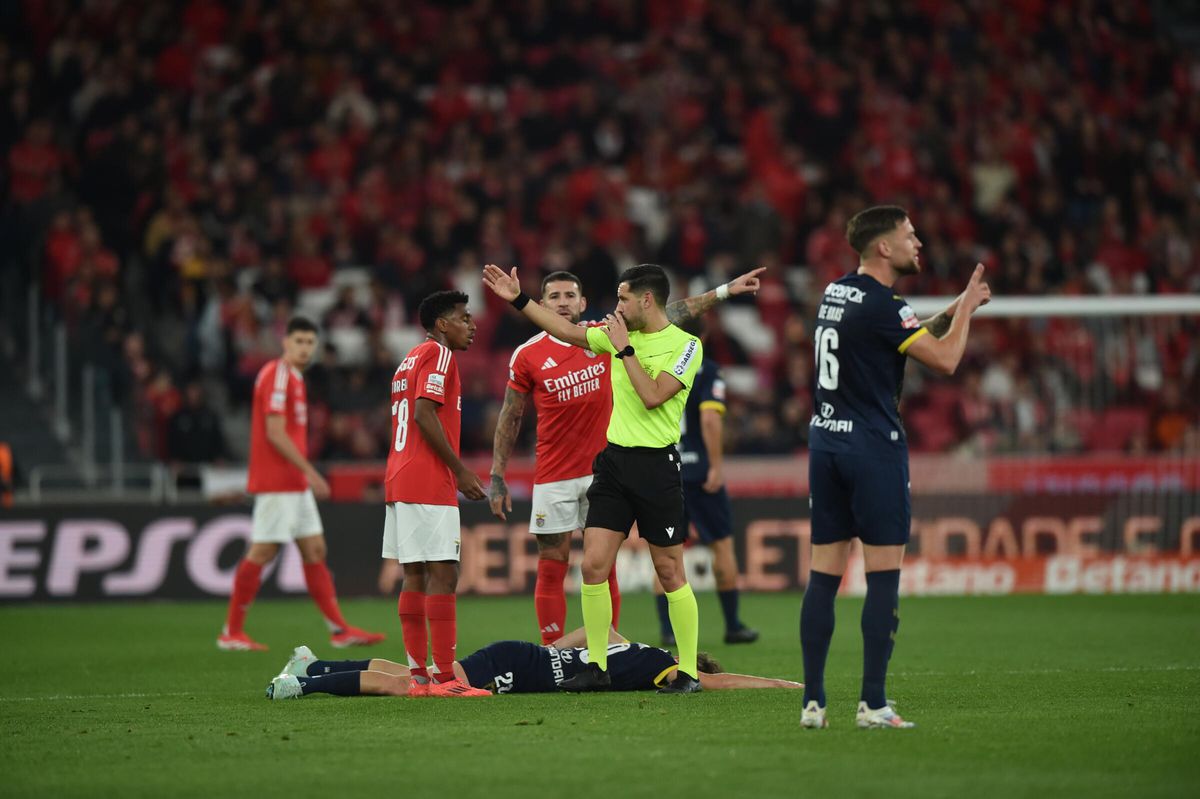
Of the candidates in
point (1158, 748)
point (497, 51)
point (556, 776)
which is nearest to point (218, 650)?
point (556, 776)

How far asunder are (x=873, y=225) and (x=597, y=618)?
3130 millimetres

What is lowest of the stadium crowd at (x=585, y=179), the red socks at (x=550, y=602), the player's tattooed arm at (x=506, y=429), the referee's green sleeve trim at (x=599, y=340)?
the red socks at (x=550, y=602)

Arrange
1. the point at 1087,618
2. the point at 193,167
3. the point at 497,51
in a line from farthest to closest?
the point at 497,51 → the point at 193,167 → the point at 1087,618

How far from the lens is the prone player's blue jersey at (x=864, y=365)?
773 cm

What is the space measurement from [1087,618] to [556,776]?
9692 mm

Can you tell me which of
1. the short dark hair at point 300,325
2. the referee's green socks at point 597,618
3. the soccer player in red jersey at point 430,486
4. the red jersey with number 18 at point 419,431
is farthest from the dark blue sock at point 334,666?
the short dark hair at point 300,325

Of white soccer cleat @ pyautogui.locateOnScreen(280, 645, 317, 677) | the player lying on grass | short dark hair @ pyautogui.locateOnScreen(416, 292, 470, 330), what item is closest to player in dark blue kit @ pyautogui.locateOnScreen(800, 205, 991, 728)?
the player lying on grass

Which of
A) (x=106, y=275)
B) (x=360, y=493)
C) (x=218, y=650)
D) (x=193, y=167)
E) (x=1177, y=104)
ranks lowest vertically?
(x=218, y=650)

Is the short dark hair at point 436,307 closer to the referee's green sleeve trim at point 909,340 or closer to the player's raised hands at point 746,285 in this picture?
the player's raised hands at point 746,285

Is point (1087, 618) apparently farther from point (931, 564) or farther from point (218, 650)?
point (218, 650)

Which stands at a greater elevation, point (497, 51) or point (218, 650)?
point (497, 51)

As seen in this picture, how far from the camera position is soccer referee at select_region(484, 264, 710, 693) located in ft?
31.2

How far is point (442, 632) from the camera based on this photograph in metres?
9.94

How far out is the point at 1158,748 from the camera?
736 cm
